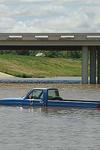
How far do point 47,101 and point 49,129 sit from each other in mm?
12934

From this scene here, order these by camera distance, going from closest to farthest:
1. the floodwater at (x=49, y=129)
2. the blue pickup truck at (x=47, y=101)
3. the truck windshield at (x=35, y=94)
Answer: the floodwater at (x=49, y=129) < the blue pickup truck at (x=47, y=101) < the truck windshield at (x=35, y=94)

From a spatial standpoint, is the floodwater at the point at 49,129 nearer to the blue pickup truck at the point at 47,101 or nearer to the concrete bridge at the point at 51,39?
the blue pickup truck at the point at 47,101

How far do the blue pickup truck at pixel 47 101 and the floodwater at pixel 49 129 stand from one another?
1.55 ft

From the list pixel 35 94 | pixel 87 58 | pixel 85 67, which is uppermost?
pixel 87 58

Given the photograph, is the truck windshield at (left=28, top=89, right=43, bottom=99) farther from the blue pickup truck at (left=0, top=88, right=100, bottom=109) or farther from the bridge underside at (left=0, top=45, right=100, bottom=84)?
the bridge underside at (left=0, top=45, right=100, bottom=84)

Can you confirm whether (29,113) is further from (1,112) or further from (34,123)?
(34,123)

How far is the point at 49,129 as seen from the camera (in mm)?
32469

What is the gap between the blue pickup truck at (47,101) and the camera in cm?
4459

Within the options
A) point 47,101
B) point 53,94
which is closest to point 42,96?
point 47,101

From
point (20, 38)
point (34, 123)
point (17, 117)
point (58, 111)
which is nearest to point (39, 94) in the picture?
point (58, 111)

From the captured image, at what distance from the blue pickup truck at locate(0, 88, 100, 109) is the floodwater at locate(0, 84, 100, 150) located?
0.47 meters

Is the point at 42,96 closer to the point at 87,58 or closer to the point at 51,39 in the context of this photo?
the point at 51,39

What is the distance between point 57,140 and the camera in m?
28.3

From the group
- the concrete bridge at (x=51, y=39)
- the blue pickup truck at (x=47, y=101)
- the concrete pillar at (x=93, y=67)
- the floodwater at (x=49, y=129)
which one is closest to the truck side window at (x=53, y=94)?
the blue pickup truck at (x=47, y=101)
